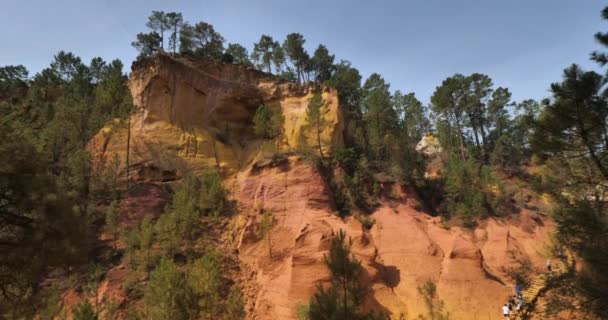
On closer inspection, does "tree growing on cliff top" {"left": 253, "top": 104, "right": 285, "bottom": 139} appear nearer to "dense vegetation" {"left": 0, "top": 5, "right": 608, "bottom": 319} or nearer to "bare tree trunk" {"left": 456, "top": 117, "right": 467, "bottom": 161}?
"dense vegetation" {"left": 0, "top": 5, "right": 608, "bottom": 319}

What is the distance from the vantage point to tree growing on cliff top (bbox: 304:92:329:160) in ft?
103

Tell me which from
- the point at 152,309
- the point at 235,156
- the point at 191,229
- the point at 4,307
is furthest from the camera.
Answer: the point at 235,156

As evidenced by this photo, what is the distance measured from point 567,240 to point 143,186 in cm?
2586

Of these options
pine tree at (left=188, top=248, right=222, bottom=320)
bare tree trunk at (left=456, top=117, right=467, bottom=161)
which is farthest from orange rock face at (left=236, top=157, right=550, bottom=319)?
bare tree trunk at (left=456, top=117, right=467, bottom=161)

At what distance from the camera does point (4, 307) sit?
977cm

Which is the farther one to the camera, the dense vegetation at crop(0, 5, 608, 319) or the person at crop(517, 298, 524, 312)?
the person at crop(517, 298, 524, 312)

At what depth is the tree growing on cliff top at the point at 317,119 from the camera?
103 feet

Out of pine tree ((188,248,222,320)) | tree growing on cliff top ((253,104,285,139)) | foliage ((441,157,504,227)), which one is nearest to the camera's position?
pine tree ((188,248,222,320))

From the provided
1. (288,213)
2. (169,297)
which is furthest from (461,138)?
(169,297)

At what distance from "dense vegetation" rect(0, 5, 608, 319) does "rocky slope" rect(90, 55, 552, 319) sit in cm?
143

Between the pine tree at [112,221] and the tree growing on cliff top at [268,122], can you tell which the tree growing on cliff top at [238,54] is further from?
the pine tree at [112,221]

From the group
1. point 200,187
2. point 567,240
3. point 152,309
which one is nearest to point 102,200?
point 200,187

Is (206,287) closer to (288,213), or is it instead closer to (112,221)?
(288,213)

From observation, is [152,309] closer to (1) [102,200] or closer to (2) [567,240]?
(1) [102,200]
